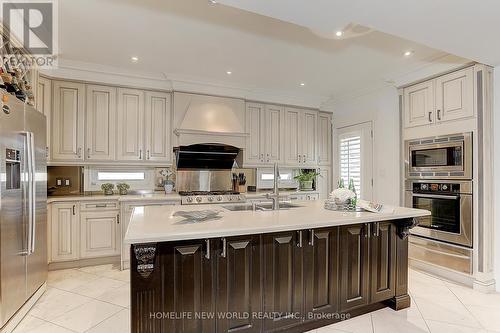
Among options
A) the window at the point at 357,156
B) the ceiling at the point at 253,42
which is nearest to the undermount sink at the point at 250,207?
the ceiling at the point at 253,42

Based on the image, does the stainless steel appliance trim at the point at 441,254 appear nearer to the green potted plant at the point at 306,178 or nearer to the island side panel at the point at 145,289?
the green potted plant at the point at 306,178

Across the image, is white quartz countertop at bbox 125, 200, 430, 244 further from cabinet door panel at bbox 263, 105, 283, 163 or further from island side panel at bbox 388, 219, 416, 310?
cabinet door panel at bbox 263, 105, 283, 163

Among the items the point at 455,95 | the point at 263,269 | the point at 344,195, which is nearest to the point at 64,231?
the point at 263,269

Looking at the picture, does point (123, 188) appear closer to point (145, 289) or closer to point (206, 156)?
point (206, 156)

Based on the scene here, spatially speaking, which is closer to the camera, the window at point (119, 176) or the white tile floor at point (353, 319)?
the white tile floor at point (353, 319)

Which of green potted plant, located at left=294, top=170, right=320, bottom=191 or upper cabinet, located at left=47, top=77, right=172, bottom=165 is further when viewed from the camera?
green potted plant, located at left=294, top=170, right=320, bottom=191

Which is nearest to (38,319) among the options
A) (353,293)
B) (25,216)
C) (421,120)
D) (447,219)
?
(25,216)

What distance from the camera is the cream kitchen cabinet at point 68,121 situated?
3539 mm

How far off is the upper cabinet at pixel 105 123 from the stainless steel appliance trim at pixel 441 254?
3.65 m

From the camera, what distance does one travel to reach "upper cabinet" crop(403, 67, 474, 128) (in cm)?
301

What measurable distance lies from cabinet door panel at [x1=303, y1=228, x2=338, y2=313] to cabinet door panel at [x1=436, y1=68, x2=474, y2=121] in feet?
7.33

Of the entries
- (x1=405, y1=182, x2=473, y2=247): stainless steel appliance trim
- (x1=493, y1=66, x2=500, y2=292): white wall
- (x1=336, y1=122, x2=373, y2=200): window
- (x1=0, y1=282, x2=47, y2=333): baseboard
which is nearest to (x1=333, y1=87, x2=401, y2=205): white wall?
(x1=336, y1=122, x2=373, y2=200): window

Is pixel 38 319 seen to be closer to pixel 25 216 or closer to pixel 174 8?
pixel 25 216

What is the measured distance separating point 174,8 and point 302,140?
3338 mm
